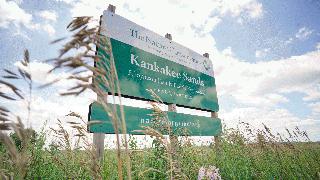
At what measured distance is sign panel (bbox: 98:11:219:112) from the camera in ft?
15.8

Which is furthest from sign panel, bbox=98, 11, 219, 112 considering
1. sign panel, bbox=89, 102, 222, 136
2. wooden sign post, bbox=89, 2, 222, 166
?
A: sign panel, bbox=89, 102, 222, 136

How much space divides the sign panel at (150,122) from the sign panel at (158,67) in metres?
0.36

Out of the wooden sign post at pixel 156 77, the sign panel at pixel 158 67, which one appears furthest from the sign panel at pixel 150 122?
the sign panel at pixel 158 67

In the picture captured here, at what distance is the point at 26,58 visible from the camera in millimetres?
1062

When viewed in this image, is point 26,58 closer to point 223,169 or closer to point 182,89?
point 223,169

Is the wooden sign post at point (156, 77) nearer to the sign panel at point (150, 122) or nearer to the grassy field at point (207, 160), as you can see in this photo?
the sign panel at point (150, 122)

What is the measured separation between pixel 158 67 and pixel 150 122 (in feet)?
4.69

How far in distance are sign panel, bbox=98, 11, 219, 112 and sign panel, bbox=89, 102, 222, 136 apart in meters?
0.36

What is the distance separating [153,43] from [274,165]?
3.53m

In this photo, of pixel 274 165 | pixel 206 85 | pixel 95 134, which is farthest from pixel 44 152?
pixel 206 85

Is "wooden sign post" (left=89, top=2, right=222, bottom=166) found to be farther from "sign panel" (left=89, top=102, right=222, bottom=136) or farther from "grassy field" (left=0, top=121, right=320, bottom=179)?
"grassy field" (left=0, top=121, right=320, bottom=179)

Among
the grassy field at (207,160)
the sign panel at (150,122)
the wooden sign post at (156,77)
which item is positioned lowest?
the grassy field at (207,160)

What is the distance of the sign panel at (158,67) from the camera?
15.8 ft

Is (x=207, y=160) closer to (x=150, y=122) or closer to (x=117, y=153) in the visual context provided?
(x=150, y=122)
